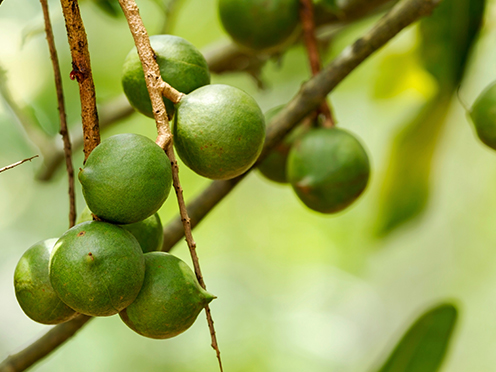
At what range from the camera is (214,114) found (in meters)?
0.85

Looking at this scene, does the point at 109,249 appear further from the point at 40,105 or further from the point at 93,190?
the point at 40,105

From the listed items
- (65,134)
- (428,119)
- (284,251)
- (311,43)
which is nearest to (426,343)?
(428,119)

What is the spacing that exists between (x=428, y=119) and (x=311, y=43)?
0.69 meters

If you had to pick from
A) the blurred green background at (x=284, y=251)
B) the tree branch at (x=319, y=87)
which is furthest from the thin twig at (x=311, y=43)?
the blurred green background at (x=284, y=251)

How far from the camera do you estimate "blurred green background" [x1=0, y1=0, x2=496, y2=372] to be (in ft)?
9.98

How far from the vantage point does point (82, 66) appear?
2.72 feet

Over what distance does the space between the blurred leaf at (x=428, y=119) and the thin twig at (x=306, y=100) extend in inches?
24.2

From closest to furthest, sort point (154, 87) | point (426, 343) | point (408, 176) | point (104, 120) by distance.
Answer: point (154, 87) → point (426, 343) → point (104, 120) → point (408, 176)

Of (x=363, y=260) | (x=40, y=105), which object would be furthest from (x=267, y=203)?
(x=40, y=105)

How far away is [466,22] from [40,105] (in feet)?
6.37

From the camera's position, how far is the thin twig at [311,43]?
4.73ft

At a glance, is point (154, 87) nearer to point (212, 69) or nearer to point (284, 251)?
point (212, 69)

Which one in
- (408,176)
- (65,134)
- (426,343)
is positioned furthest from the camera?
(408,176)

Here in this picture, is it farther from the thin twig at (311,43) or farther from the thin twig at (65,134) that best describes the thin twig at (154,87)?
the thin twig at (311,43)
